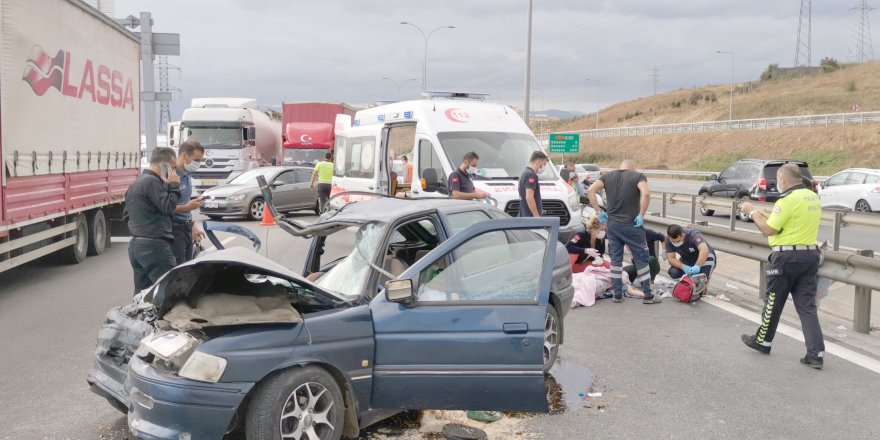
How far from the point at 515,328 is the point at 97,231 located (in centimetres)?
1057

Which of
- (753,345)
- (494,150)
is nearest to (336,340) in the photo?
(753,345)

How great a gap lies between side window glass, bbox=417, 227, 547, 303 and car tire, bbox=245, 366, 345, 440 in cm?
76

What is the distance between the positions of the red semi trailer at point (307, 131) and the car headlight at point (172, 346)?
86.0 feet

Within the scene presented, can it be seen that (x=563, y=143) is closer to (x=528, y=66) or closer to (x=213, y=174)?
(x=528, y=66)

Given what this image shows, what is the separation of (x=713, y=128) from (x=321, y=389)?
70622 mm

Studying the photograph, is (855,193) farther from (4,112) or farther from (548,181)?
(4,112)

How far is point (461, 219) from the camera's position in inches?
237

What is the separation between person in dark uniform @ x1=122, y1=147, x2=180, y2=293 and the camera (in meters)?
6.75

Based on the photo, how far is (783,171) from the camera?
21.6 ft

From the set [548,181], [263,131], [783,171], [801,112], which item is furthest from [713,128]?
[783,171]

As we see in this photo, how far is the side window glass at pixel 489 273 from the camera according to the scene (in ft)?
15.1

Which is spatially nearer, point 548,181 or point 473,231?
point 473,231

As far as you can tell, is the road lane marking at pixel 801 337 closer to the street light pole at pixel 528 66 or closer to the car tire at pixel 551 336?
the car tire at pixel 551 336

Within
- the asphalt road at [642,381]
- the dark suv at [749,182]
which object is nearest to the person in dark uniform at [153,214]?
the asphalt road at [642,381]
